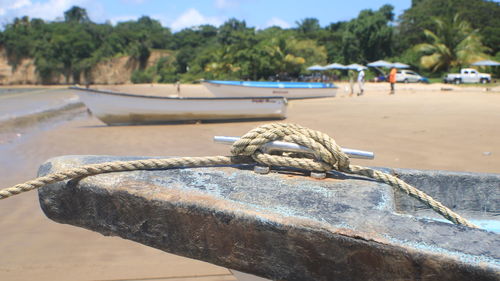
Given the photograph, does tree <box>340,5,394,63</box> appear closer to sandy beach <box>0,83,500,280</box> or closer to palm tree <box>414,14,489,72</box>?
palm tree <box>414,14,489,72</box>

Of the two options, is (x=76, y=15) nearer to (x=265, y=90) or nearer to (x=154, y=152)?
(x=265, y=90)

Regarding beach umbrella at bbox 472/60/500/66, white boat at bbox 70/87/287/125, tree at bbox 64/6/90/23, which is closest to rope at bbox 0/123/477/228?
white boat at bbox 70/87/287/125

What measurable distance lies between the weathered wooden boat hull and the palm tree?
32.8m

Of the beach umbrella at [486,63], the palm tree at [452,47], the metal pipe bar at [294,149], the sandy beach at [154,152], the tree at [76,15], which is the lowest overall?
the sandy beach at [154,152]

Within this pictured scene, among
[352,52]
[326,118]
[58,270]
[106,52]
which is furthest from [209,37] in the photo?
[58,270]

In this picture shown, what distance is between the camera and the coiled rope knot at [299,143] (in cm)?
183

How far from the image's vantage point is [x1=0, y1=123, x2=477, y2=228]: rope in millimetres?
1827

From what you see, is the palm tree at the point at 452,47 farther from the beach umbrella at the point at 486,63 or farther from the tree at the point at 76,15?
the tree at the point at 76,15

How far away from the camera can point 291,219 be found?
1488mm

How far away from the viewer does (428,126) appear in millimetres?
8336

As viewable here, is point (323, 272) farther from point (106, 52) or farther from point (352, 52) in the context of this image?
point (106, 52)

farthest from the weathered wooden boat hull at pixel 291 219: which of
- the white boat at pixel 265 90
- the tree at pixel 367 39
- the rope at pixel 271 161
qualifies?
the tree at pixel 367 39

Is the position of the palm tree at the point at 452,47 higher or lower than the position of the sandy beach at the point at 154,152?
higher

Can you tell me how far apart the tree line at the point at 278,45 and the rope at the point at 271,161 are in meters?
26.9
